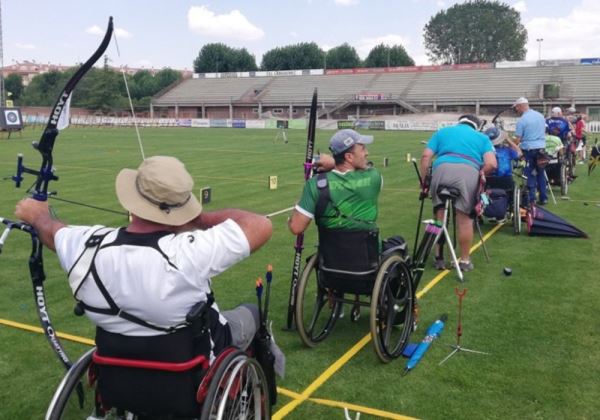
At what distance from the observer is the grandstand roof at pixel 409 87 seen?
58125 millimetres

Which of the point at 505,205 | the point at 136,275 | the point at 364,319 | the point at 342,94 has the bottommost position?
the point at 364,319

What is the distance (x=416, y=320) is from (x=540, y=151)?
6.30 m

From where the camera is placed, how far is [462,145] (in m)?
6.61

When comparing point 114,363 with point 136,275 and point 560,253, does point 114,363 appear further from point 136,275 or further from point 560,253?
point 560,253

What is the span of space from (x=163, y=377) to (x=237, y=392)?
1.28ft

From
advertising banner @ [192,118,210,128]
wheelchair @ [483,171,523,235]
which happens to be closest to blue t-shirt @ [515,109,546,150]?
wheelchair @ [483,171,523,235]

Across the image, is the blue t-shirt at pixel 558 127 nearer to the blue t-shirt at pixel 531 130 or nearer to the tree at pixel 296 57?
the blue t-shirt at pixel 531 130

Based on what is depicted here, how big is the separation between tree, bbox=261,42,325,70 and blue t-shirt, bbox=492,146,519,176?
3637 inches

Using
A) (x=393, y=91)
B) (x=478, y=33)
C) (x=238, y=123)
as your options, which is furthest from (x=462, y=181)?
(x=478, y=33)

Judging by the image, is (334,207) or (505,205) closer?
(334,207)

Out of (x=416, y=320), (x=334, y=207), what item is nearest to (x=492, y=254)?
(x=416, y=320)

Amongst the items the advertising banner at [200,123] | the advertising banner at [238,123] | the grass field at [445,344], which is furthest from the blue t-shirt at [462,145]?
the advertising banner at [200,123]

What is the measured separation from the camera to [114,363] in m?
2.58

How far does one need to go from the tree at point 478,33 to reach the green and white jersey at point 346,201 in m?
112
